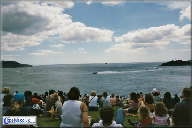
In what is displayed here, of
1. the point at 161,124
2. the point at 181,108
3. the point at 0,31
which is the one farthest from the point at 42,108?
the point at 181,108

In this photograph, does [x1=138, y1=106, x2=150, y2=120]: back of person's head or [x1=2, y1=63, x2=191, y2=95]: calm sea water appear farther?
[x1=2, y1=63, x2=191, y2=95]: calm sea water

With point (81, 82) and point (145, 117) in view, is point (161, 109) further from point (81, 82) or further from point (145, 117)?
point (81, 82)

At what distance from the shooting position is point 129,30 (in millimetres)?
9977

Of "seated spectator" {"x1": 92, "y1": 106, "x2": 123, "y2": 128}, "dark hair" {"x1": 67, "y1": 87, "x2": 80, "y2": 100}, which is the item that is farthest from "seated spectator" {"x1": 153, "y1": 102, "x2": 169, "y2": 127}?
"dark hair" {"x1": 67, "y1": 87, "x2": 80, "y2": 100}

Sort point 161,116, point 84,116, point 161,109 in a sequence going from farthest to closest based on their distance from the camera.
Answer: point 161,116, point 161,109, point 84,116

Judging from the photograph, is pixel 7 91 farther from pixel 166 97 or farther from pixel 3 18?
pixel 166 97

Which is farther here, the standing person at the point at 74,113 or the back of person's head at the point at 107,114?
the standing person at the point at 74,113

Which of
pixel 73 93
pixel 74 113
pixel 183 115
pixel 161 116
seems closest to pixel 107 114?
pixel 74 113

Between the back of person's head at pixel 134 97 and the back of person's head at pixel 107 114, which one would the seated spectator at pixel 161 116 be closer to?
the back of person's head at pixel 107 114

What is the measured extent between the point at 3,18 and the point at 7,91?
8.12 ft

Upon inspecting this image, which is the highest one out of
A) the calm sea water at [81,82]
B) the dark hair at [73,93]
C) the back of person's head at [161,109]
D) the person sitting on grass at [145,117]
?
the dark hair at [73,93]

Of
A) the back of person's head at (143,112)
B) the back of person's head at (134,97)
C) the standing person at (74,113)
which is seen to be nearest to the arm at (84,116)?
the standing person at (74,113)

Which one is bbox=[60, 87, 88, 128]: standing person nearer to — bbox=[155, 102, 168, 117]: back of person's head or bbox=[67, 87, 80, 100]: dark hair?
bbox=[67, 87, 80, 100]: dark hair

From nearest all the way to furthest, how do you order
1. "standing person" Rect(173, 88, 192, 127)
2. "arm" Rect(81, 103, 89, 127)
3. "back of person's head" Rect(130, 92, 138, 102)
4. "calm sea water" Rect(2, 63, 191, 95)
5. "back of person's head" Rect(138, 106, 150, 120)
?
"arm" Rect(81, 103, 89, 127) → "standing person" Rect(173, 88, 192, 127) → "back of person's head" Rect(138, 106, 150, 120) → "back of person's head" Rect(130, 92, 138, 102) → "calm sea water" Rect(2, 63, 191, 95)
